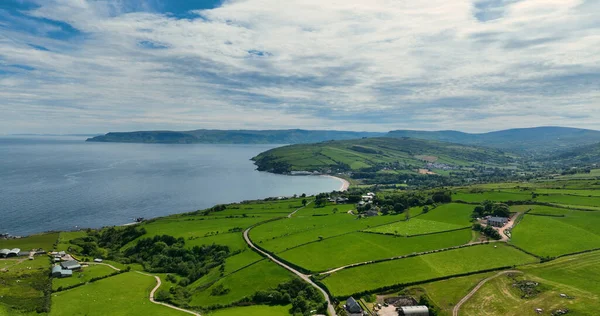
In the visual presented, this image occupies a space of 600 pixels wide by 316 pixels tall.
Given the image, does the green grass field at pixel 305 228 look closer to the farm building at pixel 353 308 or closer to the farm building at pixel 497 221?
the farm building at pixel 497 221

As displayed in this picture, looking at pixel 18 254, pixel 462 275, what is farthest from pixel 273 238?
pixel 18 254

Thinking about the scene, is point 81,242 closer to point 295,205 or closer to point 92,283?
point 92,283

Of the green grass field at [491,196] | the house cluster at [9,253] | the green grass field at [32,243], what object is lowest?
the green grass field at [32,243]

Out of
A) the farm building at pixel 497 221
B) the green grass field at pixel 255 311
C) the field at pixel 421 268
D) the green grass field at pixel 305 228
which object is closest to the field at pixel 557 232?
the farm building at pixel 497 221

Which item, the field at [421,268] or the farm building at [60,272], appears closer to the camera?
the field at [421,268]

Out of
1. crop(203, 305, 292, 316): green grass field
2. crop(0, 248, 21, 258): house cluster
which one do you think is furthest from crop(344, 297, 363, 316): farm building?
crop(0, 248, 21, 258): house cluster

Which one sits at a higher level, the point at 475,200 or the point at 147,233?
the point at 475,200

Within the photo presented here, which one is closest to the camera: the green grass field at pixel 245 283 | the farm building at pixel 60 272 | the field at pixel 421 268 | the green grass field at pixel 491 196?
the field at pixel 421 268
